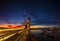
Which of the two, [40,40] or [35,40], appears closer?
[35,40]

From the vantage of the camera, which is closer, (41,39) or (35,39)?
(35,39)

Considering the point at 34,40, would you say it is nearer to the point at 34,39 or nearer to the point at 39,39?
the point at 34,39

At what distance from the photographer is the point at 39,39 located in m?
12.1

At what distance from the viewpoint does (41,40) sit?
11.8m

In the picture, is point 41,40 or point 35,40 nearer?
point 35,40

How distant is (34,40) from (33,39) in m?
0.20

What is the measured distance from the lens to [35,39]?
10711mm

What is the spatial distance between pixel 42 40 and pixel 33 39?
3.69 feet

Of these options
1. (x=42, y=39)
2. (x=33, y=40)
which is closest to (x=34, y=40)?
(x=33, y=40)

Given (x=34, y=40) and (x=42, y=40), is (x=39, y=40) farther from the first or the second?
(x=34, y=40)

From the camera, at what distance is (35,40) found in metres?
10.6

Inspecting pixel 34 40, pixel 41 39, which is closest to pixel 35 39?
pixel 34 40

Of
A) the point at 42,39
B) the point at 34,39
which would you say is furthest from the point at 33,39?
the point at 42,39

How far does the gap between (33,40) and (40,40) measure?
141 centimetres
